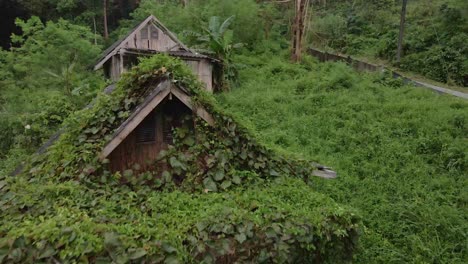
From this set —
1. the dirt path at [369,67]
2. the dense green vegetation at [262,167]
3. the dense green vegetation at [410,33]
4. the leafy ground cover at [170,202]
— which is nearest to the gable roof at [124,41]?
the dense green vegetation at [262,167]

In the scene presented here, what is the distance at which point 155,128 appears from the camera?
5234mm

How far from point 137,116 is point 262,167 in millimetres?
1946

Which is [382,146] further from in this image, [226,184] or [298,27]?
[298,27]

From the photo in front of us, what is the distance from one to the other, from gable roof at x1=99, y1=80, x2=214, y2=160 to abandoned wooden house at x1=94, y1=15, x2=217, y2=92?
9.09 meters

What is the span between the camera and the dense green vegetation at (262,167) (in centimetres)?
399

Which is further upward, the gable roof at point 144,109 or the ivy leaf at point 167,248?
the gable roof at point 144,109

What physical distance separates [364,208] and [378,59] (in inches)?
608

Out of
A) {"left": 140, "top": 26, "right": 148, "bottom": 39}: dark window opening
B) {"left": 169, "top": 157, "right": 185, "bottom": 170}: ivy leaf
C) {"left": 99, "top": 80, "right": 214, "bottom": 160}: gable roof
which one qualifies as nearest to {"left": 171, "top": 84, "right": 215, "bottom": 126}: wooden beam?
{"left": 99, "top": 80, "right": 214, "bottom": 160}: gable roof

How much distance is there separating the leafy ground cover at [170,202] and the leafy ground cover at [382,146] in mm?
1239

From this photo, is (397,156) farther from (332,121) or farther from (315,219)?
(315,219)

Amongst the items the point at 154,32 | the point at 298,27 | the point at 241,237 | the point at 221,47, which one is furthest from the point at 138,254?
the point at 298,27

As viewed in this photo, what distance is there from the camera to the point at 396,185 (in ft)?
28.1

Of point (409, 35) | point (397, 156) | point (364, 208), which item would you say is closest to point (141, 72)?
point (364, 208)

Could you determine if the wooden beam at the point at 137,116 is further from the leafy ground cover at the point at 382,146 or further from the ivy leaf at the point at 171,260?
the leafy ground cover at the point at 382,146
